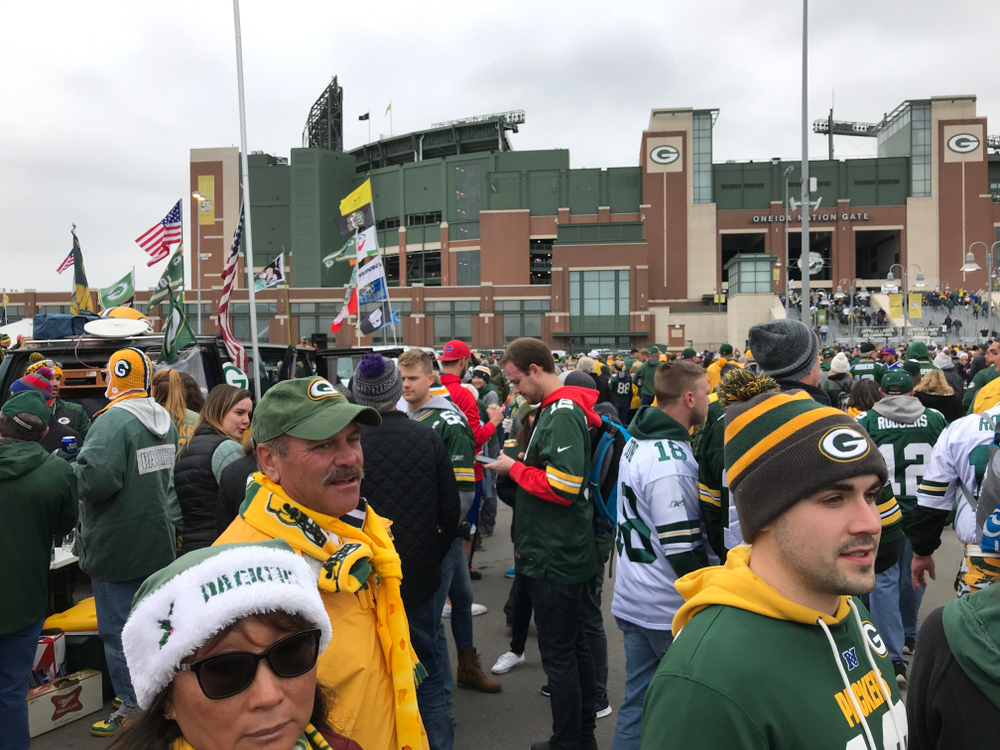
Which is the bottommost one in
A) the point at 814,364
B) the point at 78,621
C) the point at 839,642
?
the point at 78,621

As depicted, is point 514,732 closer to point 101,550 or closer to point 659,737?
point 101,550

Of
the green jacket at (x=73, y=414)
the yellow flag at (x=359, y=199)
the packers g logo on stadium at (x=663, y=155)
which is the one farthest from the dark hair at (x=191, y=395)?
the packers g logo on stadium at (x=663, y=155)

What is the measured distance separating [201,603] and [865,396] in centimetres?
623

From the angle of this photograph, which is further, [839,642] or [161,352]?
[161,352]

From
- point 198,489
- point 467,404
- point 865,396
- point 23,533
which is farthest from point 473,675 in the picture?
point 865,396

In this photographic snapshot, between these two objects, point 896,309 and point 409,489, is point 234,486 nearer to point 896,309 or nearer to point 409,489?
point 409,489

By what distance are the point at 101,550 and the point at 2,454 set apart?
0.95 metres

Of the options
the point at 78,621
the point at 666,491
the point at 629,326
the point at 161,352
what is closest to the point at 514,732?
the point at 666,491

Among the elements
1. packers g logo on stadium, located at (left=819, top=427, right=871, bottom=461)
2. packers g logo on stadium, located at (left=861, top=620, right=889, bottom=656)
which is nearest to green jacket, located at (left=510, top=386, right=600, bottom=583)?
packers g logo on stadium, located at (left=861, top=620, right=889, bottom=656)

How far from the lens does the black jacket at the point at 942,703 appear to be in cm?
149

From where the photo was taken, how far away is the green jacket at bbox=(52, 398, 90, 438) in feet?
22.8

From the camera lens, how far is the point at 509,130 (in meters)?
71.5

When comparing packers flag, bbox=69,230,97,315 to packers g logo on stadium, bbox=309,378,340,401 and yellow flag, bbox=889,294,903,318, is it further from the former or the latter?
yellow flag, bbox=889,294,903,318

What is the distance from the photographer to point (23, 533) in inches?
150
